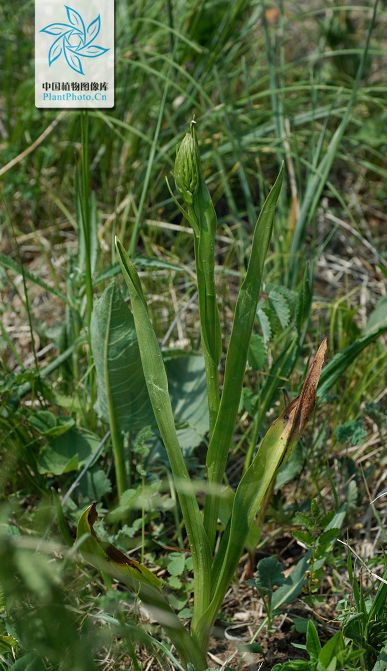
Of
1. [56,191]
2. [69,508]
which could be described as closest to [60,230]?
[56,191]

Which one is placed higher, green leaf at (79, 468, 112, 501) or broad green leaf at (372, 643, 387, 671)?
green leaf at (79, 468, 112, 501)

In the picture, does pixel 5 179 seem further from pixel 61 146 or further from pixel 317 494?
pixel 317 494

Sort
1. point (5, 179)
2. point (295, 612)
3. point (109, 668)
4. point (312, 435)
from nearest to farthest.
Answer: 1. point (109, 668)
2. point (295, 612)
3. point (312, 435)
4. point (5, 179)

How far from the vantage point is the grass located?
1.24 m

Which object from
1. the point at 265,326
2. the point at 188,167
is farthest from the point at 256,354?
the point at 188,167

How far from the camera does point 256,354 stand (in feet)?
4.97

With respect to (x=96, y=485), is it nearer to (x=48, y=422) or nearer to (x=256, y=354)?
(x=48, y=422)

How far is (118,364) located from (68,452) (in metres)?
0.22

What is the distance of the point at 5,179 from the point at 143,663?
1.44 m

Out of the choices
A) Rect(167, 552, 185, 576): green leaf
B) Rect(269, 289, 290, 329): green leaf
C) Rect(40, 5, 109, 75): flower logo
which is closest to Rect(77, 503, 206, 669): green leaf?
Rect(167, 552, 185, 576): green leaf

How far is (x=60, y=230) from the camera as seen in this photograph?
235cm

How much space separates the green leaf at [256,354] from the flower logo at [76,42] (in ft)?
1.96

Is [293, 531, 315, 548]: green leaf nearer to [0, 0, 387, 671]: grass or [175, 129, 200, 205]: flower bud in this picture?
[0, 0, 387, 671]: grass

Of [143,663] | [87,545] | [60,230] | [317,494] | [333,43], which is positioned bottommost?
[143,663]
